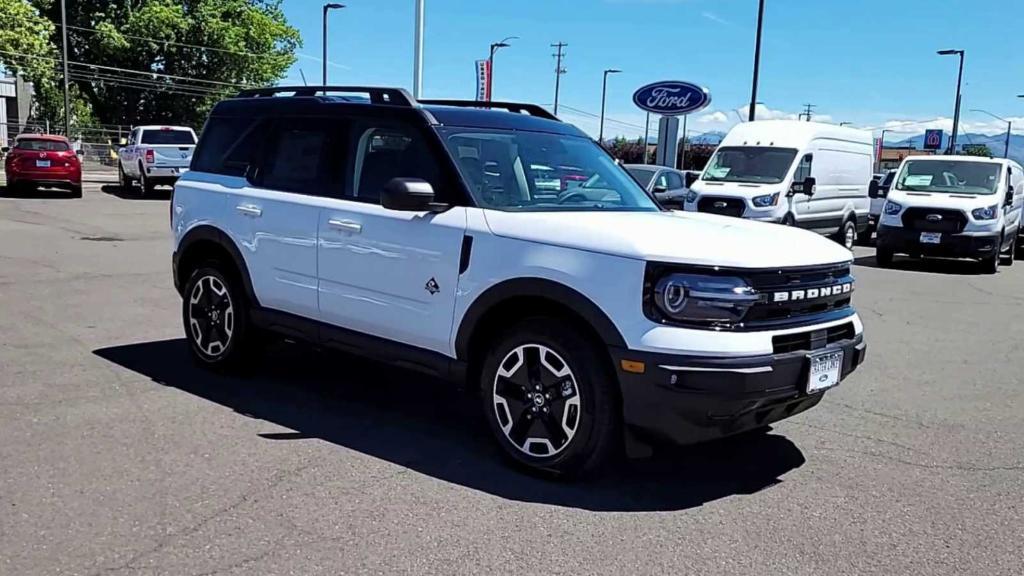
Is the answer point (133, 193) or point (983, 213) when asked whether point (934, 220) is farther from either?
point (133, 193)

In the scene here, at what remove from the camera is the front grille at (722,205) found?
15.4 meters

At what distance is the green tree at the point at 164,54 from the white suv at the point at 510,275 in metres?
50.2

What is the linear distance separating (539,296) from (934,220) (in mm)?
12638

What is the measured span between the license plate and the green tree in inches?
2087

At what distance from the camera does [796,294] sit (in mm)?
4273

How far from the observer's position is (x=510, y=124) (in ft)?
17.9

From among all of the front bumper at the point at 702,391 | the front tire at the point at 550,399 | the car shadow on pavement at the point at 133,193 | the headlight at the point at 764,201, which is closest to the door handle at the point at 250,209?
the front tire at the point at 550,399

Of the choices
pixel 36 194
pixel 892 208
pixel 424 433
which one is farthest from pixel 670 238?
pixel 36 194

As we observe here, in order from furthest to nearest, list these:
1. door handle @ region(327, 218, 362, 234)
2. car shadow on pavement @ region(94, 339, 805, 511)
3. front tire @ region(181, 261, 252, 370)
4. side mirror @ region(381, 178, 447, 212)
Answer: front tire @ region(181, 261, 252, 370) → door handle @ region(327, 218, 362, 234) → side mirror @ region(381, 178, 447, 212) → car shadow on pavement @ region(94, 339, 805, 511)

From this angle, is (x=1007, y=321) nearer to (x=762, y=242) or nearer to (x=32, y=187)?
(x=762, y=242)

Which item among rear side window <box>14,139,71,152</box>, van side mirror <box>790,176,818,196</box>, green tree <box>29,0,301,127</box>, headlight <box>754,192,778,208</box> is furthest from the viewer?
green tree <box>29,0,301,127</box>

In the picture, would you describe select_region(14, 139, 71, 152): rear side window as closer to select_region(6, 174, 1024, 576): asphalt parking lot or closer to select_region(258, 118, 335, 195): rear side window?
select_region(6, 174, 1024, 576): asphalt parking lot

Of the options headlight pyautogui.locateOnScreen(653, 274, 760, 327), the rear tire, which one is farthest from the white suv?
the rear tire

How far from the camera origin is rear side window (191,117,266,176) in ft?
19.9
